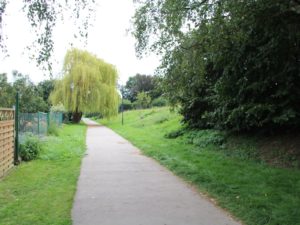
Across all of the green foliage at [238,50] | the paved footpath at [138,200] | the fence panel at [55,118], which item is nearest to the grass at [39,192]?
the paved footpath at [138,200]

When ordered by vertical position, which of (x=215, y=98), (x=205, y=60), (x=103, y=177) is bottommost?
(x=103, y=177)

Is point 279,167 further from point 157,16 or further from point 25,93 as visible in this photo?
point 25,93

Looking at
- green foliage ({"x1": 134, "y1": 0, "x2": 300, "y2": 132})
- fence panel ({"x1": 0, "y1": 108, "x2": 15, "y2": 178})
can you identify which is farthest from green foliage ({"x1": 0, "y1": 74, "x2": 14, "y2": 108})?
green foliage ({"x1": 134, "y1": 0, "x2": 300, "y2": 132})

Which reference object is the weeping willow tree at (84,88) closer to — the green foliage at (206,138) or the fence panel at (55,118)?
the fence panel at (55,118)

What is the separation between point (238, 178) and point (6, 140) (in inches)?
238

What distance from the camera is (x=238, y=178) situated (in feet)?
30.4

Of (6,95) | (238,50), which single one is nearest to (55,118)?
(6,95)

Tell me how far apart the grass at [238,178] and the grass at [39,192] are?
9.07 ft

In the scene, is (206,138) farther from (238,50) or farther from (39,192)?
(39,192)

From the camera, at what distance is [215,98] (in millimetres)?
15055

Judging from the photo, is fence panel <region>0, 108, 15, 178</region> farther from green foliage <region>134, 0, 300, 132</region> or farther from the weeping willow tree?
the weeping willow tree

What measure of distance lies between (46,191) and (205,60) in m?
6.37

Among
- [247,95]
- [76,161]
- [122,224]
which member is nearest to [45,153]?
[76,161]

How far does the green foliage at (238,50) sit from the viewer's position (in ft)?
30.9
